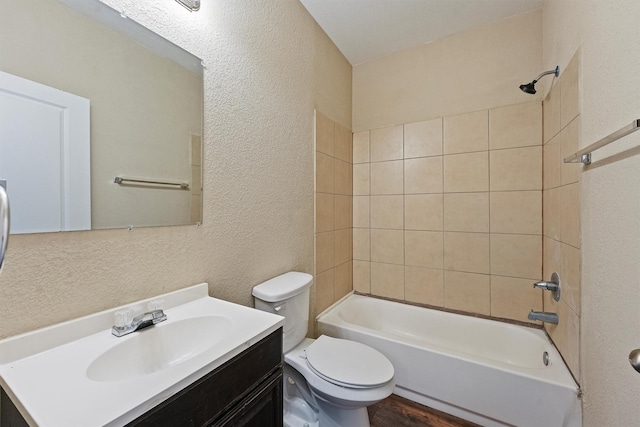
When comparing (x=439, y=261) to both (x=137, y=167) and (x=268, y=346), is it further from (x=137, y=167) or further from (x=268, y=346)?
(x=137, y=167)

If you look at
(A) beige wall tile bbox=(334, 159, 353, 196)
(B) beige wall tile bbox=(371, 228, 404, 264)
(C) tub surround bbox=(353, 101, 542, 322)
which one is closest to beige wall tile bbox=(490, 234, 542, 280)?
(C) tub surround bbox=(353, 101, 542, 322)

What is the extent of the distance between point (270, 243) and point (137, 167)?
753mm

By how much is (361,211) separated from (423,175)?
615mm

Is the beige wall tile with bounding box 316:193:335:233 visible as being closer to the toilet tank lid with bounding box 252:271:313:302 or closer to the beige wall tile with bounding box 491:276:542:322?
the toilet tank lid with bounding box 252:271:313:302

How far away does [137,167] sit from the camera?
0.94 m

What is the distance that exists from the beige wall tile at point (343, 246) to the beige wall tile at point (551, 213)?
1.39 metres

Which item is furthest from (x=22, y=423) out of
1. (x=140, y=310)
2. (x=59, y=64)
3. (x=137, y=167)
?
(x=59, y=64)

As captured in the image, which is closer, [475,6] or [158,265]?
[158,265]

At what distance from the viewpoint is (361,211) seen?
2.43 metres

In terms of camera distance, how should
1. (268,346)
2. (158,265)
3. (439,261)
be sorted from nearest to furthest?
(268,346), (158,265), (439,261)

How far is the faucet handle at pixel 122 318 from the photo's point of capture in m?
0.82

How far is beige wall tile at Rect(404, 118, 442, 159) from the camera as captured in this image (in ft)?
6.87

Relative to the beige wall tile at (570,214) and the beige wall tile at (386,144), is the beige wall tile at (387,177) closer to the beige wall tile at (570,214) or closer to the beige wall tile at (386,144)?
the beige wall tile at (386,144)

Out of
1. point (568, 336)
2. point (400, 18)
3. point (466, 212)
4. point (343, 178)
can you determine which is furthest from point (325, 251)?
point (400, 18)
